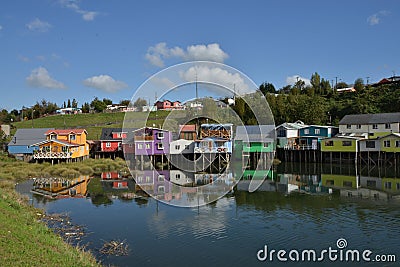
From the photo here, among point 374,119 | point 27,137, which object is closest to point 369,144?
point 374,119

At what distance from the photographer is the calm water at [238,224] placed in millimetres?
12924

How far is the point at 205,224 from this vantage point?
54.4ft

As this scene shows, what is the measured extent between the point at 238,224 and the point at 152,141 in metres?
25.8

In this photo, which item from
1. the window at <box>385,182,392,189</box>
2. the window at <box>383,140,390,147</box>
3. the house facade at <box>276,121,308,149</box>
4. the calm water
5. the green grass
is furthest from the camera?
the green grass

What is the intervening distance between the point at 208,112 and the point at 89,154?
23144mm

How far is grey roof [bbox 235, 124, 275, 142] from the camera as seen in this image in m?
44.7

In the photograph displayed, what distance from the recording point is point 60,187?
27.3 metres

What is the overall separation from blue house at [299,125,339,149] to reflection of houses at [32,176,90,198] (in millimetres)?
27494

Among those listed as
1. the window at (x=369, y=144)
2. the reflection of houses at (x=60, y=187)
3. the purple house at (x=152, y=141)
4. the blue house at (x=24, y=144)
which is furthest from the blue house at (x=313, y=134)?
the blue house at (x=24, y=144)

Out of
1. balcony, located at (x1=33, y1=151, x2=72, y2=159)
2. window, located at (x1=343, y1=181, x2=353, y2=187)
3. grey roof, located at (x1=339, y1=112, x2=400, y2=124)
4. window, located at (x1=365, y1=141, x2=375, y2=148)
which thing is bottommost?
window, located at (x1=343, y1=181, x2=353, y2=187)

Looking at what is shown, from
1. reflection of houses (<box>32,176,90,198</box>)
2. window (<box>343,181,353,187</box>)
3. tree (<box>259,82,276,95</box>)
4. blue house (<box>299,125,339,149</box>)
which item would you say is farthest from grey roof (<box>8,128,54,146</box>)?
tree (<box>259,82,276,95</box>)

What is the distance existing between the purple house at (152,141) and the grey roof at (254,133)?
9404mm

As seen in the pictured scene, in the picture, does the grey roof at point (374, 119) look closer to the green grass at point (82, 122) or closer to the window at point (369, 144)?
the window at point (369, 144)

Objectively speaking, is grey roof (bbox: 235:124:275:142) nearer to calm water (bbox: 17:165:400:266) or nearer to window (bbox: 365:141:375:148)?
window (bbox: 365:141:375:148)
